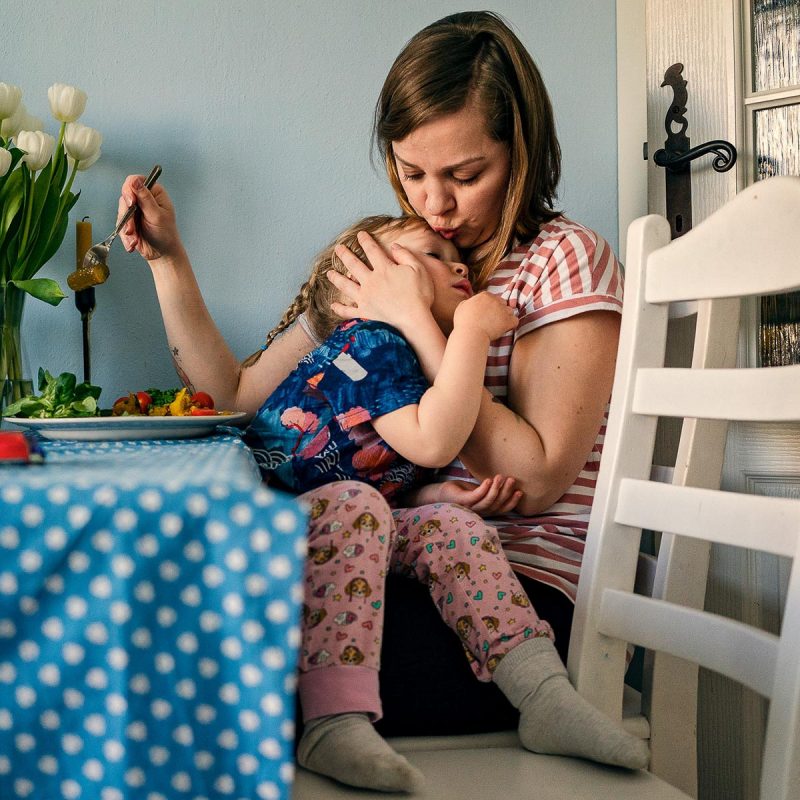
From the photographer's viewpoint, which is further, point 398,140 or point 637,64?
point 637,64

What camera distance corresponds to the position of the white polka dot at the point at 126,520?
46 cm

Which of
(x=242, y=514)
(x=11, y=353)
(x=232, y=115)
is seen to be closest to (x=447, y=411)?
(x=242, y=514)

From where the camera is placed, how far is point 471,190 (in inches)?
56.2

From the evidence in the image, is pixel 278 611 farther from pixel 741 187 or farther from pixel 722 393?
pixel 741 187

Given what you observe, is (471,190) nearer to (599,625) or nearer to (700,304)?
(700,304)

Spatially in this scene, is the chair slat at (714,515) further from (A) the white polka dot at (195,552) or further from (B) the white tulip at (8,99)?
(B) the white tulip at (8,99)

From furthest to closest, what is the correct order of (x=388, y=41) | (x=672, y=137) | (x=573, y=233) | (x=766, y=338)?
(x=388, y=41) < (x=672, y=137) < (x=766, y=338) < (x=573, y=233)

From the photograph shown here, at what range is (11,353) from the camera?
4.50 ft

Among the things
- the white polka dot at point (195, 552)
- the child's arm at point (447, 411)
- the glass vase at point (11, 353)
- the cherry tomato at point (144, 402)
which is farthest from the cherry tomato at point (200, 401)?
the white polka dot at point (195, 552)

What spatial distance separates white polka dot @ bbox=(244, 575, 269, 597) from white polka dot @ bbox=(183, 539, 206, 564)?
3 centimetres

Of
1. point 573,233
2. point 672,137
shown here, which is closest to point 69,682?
point 573,233

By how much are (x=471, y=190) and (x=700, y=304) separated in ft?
1.64

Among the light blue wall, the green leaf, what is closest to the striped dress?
the light blue wall

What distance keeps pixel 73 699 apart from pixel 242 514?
136mm
